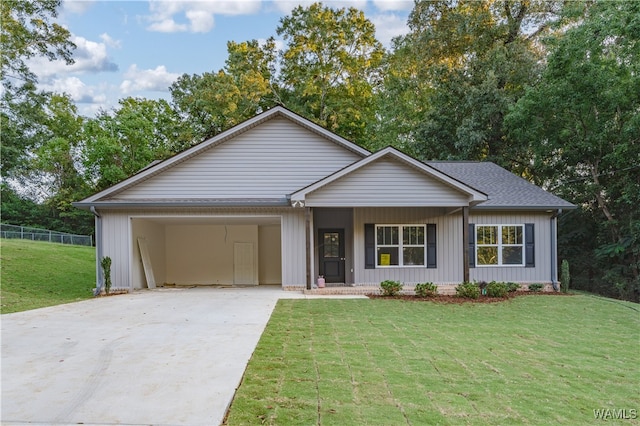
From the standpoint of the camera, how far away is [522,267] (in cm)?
1424

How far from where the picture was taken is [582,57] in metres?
17.0

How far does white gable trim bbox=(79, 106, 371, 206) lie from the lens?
13.8 metres

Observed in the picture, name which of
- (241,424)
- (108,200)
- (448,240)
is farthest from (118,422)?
(448,240)

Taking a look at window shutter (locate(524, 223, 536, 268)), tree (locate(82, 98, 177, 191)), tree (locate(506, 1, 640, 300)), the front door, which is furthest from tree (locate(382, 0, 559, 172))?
tree (locate(82, 98, 177, 191))

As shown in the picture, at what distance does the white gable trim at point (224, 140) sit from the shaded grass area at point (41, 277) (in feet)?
10.5

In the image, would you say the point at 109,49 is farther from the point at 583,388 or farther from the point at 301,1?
the point at 583,388

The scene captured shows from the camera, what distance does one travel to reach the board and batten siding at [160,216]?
13523 mm

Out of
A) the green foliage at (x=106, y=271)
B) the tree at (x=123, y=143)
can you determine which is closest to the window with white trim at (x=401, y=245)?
the green foliage at (x=106, y=271)

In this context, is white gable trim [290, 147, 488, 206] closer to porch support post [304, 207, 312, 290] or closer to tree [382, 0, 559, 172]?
porch support post [304, 207, 312, 290]

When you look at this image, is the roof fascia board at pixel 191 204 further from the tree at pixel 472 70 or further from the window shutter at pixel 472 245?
the tree at pixel 472 70

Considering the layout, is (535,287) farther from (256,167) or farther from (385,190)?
(256,167)

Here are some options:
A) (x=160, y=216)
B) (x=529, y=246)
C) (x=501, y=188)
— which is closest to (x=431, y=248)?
(x=529, y=246)

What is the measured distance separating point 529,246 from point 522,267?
708mm

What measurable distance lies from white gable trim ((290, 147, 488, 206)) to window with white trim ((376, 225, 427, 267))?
6.79 ft
